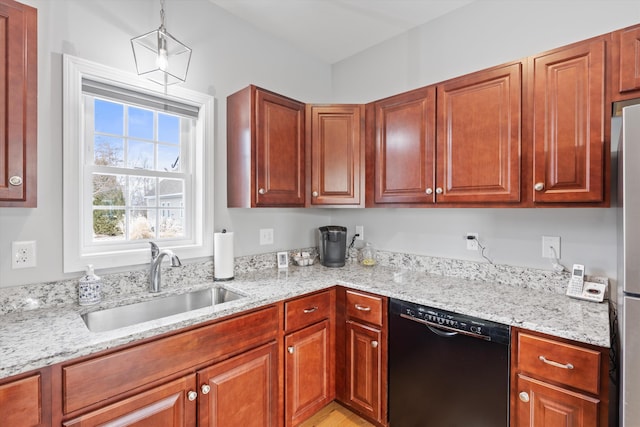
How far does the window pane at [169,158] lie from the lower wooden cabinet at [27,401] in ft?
4.09

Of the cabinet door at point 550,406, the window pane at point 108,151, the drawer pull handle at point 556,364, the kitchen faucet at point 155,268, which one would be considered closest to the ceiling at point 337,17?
the window pane at point 108,151

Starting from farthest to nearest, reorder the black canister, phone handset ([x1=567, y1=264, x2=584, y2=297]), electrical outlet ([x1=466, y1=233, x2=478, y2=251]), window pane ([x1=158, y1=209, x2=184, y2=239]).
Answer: the black canister, electrical outlet ([x1=466, y1=233, x2=478, y2=251]), window pane ([x1=158, y1=209, x2=184, y2=239]), phone handset ([x1=567, y1=264, x2=584, y2=297])

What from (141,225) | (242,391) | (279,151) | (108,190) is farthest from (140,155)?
(242,391)

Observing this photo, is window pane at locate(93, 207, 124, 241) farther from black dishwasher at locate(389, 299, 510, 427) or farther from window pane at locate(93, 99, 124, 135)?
black dishwasher at locate(389, 299, 510, 427)

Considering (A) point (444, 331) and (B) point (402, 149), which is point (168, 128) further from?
(A) point (444, 331)

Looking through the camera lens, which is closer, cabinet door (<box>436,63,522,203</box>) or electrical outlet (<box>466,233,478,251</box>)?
cabinet door (<box>436,63,522,203</box>)

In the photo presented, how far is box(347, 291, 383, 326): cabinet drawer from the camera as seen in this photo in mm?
1806

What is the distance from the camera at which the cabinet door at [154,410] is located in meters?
1.09

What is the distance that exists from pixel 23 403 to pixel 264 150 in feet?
5.07

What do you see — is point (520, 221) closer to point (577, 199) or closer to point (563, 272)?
point (563, 272)

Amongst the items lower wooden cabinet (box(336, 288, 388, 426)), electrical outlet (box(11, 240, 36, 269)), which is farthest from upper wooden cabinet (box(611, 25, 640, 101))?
electrical outlet (box(11, 240, 36, 269))

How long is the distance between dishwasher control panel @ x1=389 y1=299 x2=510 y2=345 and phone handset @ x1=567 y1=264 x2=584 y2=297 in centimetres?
53

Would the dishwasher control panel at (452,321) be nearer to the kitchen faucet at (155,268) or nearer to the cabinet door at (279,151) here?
the cabinet door at (279,151)

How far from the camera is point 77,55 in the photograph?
4.94 ft
